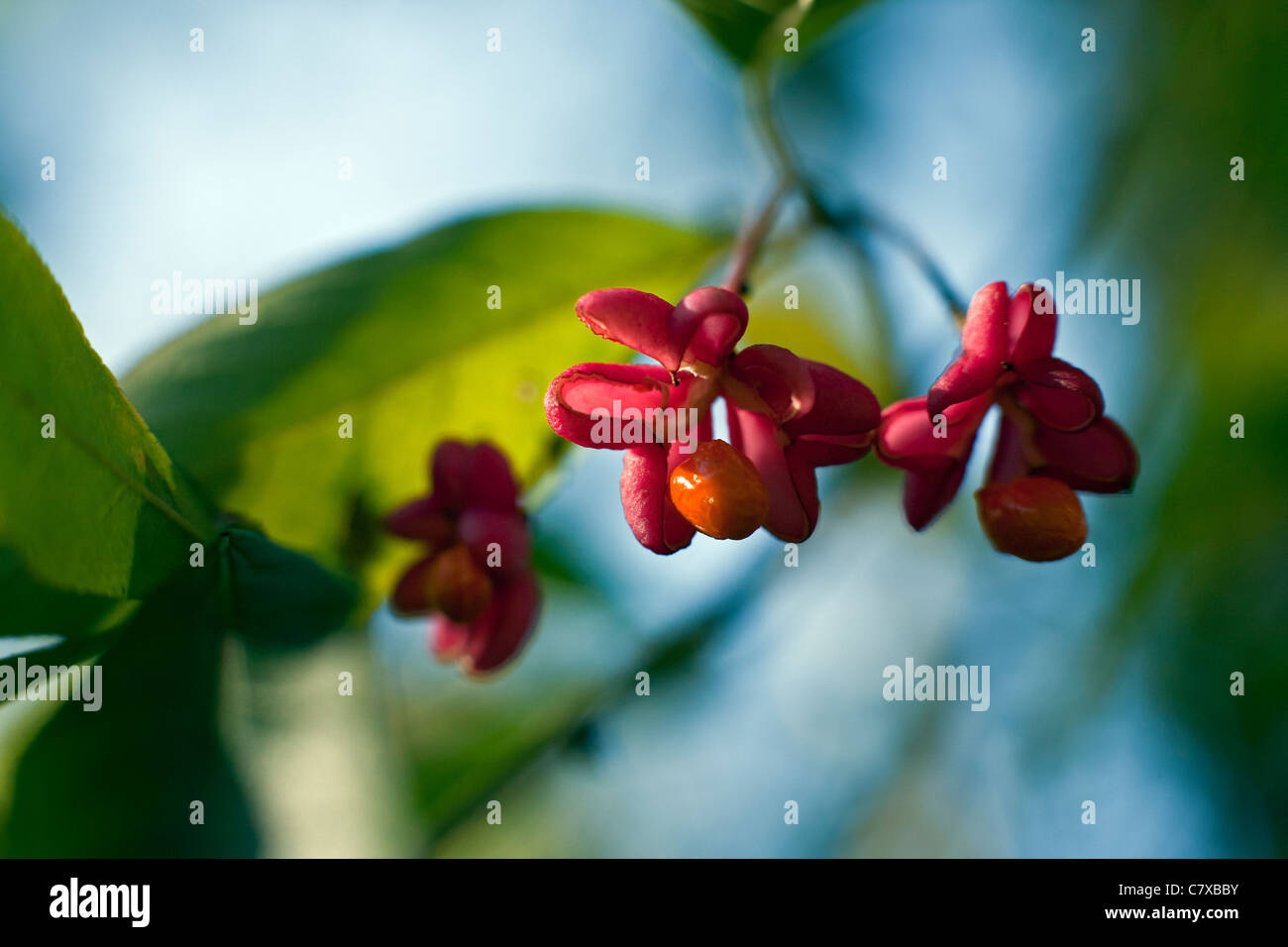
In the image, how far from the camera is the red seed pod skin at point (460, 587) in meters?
1.47

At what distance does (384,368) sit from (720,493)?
2.02ft

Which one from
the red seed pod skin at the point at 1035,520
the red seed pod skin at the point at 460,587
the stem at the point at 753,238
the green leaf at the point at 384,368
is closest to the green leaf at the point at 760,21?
the stem at the point at 753,238

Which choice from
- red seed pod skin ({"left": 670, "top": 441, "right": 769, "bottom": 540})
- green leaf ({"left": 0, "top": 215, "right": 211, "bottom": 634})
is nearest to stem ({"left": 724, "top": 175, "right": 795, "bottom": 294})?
red seed pod skin ({"left": 670, "top": 441, "right": 769, "bottom": 540})

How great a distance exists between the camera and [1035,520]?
125cm

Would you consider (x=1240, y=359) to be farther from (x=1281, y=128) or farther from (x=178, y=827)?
(x=178, y=827)

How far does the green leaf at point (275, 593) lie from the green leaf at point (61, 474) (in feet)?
0.27

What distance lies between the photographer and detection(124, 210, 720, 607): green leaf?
1405mm

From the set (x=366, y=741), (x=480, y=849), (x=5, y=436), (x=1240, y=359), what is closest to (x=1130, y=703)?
(x=1240, y=359)

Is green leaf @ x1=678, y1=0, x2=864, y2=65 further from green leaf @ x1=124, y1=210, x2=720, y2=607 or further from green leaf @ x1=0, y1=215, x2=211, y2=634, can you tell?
green leaf @ x1=0, y1=215, x2=211, y2=634

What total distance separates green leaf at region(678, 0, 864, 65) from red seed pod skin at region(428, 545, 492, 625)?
916mm

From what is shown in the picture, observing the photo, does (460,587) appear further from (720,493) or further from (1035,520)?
(1035,520)

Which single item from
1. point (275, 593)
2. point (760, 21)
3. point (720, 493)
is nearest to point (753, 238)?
point (760, 21)

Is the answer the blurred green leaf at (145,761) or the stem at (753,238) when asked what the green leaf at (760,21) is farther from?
the blurred green leaf at (145,761)

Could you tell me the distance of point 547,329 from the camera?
1.65m
